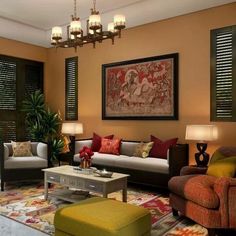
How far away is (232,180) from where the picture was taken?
290 cm

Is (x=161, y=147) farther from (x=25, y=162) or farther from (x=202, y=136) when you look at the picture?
(x=25, y=162)

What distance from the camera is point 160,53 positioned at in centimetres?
548

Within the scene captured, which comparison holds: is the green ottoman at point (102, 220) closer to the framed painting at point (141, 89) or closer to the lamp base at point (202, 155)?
the lamp base at point (202, 155)

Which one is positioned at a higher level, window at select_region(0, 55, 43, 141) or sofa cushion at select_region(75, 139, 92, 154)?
window at select_region(0, 55, 43, 141)

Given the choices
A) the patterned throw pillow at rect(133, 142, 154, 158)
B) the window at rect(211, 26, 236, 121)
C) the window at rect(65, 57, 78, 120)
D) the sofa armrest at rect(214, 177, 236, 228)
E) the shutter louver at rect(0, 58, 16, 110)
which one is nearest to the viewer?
the sofa armrest at rect(214, 177, 236, 228)

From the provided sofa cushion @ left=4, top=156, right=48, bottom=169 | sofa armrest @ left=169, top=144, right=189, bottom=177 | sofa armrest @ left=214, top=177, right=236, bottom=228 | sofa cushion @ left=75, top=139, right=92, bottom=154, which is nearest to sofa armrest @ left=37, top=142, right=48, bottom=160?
sofa cushion @ left=4, top=156, right=48, bottom=169

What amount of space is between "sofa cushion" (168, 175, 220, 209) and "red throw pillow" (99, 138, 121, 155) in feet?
7.16

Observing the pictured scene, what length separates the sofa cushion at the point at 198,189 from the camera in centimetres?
289

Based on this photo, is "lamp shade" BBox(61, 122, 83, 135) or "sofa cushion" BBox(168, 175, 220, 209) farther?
"lamp shade" BBox(61, 122, 83, 135)

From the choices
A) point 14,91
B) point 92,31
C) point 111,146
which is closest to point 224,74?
point 92,31

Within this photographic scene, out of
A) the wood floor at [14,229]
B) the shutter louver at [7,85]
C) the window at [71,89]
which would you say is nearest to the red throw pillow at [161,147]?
the window at [71,89]

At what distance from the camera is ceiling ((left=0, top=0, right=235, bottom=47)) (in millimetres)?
5005

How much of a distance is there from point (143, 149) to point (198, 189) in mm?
2192

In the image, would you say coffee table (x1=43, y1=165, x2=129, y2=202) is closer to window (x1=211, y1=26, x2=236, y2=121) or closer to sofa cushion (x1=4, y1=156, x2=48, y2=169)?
sofa cushion (x1=4, y1=156, x2=48, y2=169)
